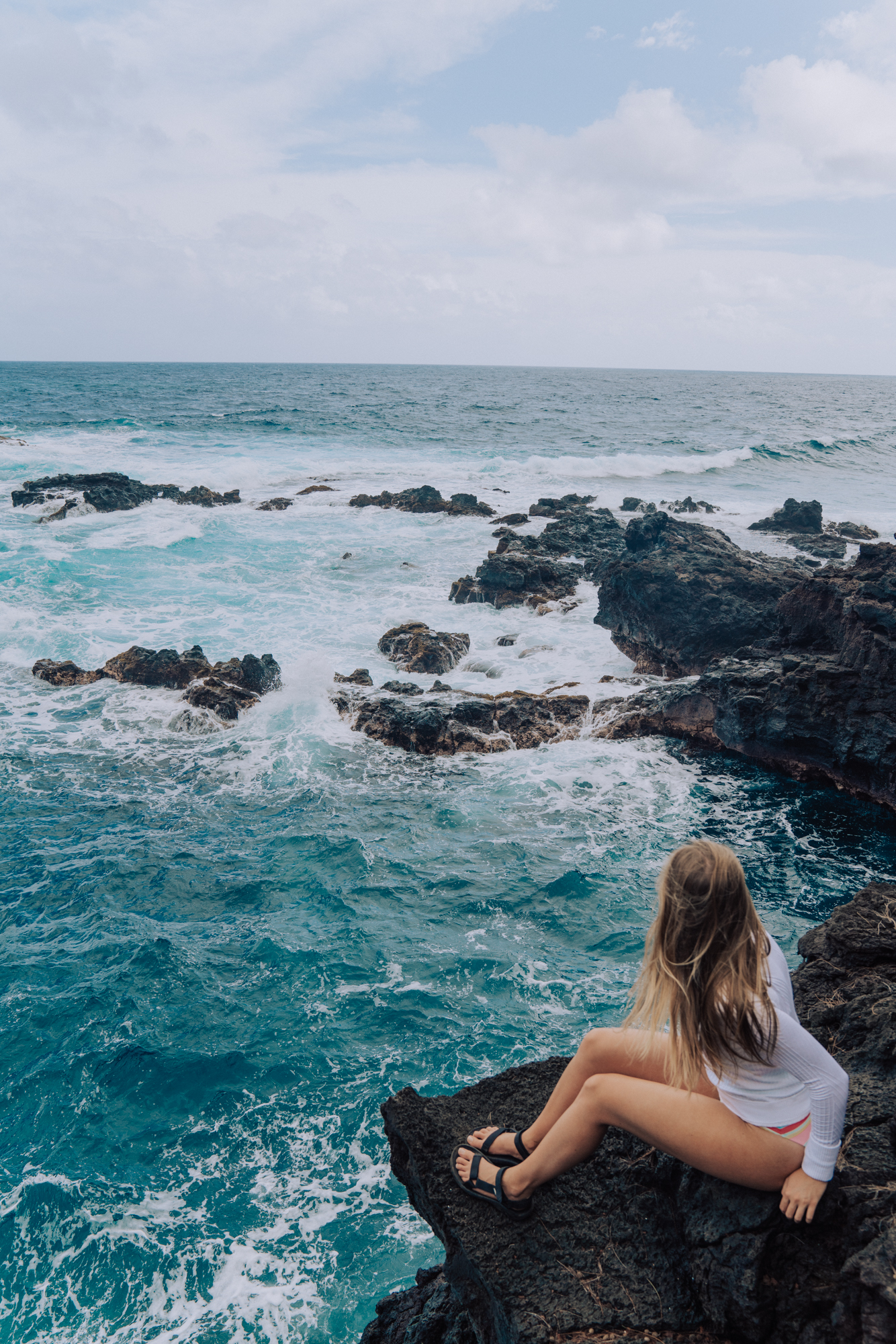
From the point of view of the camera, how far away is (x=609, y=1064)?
3043 mm

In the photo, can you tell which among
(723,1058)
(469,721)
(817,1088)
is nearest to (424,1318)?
(723,1058)

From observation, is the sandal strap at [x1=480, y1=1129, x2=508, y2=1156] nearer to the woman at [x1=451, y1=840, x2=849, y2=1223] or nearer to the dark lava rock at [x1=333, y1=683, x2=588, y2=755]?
the woman at [x1=451, y1=840, x2=849, y2=1223]

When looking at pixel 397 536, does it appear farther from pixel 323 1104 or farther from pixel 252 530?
pixel 323 1104

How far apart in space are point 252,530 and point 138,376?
350ft

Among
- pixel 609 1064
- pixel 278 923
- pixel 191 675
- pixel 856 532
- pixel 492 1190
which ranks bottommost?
pixel 278 923

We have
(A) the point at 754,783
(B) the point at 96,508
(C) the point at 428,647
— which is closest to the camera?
(A) the point at 754,783

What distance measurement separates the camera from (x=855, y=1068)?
3.31 meters

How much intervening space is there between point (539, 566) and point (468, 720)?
29.3ft

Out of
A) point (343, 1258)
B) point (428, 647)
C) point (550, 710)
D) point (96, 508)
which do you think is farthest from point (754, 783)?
point (96, 508)

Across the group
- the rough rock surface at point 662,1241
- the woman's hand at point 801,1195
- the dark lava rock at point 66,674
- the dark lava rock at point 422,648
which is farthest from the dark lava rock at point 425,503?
the woman's hand at point 801,1195

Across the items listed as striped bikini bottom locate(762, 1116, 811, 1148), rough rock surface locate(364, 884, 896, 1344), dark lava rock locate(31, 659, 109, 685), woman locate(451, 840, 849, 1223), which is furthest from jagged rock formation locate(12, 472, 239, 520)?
striped bikini bottom locate(762, 1116, 811, 1148)

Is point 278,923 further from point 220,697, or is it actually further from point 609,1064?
point 220,697

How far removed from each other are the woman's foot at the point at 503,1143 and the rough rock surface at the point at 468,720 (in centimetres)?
812

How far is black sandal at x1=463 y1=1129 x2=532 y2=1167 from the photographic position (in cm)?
327
